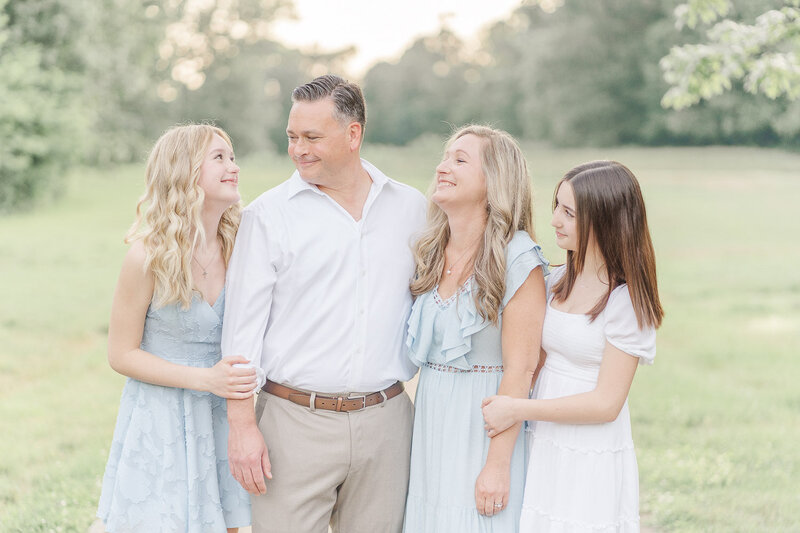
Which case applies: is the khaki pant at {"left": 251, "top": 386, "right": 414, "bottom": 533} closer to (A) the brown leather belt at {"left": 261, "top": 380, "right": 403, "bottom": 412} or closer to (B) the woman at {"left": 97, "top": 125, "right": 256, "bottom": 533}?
(A) the brown leather belt at {"left": 261, "top": 380, "right": 403, "bottom": 412}

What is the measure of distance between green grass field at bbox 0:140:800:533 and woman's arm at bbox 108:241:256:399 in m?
2.14

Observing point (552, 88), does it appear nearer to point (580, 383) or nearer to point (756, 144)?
point (756, 144)

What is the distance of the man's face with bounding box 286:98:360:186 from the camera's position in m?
2.98

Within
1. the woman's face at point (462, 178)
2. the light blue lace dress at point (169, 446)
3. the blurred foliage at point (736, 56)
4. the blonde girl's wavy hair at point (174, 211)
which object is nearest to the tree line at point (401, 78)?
the blurred foliage at point (736, 56)

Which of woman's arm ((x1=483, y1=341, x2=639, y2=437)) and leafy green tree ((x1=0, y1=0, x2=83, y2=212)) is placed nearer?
woman's arm ((x1=483, y1=341, x2=639, y2=437))

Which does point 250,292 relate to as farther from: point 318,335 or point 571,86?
point 571,86

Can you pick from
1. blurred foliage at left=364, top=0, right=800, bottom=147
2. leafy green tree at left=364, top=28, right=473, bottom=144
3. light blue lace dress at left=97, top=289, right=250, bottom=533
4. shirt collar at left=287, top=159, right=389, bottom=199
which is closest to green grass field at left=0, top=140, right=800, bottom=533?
light blue lace dress at left=97, top=289, right=250, bottom=533

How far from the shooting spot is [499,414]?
2822 mm

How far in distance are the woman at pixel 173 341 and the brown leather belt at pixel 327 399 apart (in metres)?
0.23

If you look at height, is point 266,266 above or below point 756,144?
below

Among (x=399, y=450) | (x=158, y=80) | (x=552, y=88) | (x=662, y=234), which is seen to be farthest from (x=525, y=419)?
(x=158, y=80)

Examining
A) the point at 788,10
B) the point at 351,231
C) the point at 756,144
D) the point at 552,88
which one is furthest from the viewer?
the point at 552,88

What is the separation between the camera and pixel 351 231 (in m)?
3.03

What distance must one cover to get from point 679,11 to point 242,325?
210 inches
